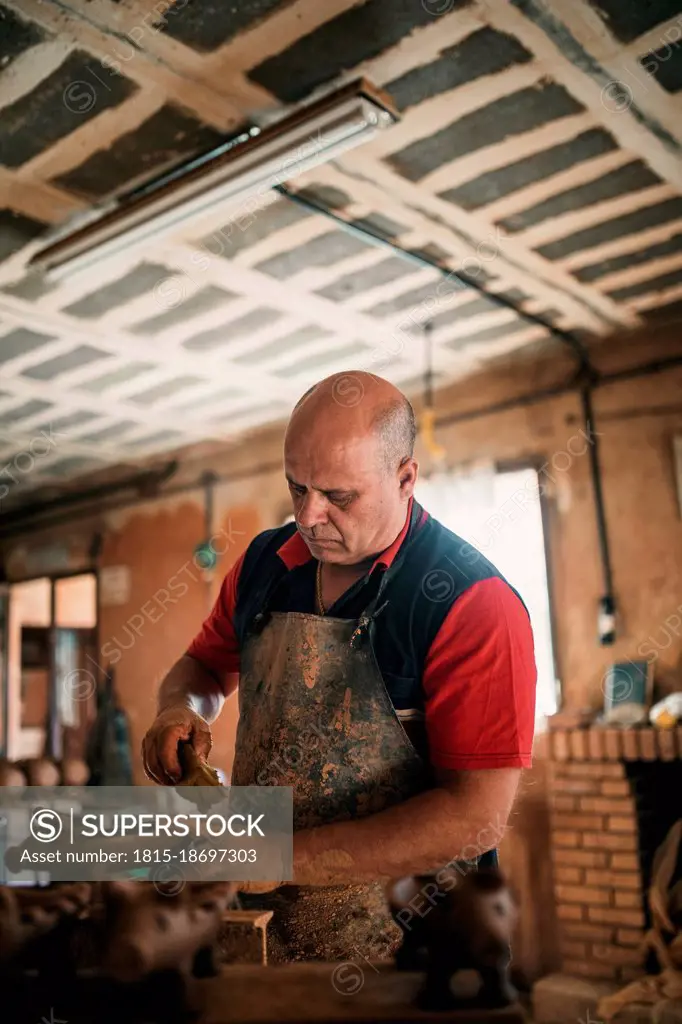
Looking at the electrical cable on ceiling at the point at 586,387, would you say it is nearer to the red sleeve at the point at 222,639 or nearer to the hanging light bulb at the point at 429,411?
the hanging light bulb at the point at 429,411

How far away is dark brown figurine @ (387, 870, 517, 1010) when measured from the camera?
981 millimetres

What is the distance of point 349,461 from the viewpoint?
4.22 ft

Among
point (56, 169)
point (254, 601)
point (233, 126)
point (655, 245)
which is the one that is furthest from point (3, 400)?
point (254, 601)

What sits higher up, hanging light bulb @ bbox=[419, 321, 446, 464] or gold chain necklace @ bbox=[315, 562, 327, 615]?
hanging light bulb @ bbox=[419, 321, 446, 464]

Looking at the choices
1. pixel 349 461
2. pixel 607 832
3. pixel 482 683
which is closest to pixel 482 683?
pixel 482 683

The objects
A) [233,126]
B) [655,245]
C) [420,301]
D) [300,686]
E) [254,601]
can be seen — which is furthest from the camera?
[420,301]

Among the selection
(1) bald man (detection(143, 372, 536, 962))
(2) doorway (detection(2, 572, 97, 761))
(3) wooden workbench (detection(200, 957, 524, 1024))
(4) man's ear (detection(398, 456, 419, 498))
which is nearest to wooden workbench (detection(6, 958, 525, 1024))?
(3) wooden workbench (detection(200, 957, 524, 1024))

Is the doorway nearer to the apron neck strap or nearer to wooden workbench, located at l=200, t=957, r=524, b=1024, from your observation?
the apron neck strap

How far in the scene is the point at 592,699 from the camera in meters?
4.39

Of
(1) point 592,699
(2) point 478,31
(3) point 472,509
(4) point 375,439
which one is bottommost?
(1) point 592,699

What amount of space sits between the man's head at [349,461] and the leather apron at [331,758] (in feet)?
0.37

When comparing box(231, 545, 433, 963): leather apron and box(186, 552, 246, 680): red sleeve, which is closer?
box(231, 545, 433, 963): leather apron

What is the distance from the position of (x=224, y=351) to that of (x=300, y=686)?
137 inches

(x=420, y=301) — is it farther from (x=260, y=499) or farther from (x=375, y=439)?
(x=375, y=439)
